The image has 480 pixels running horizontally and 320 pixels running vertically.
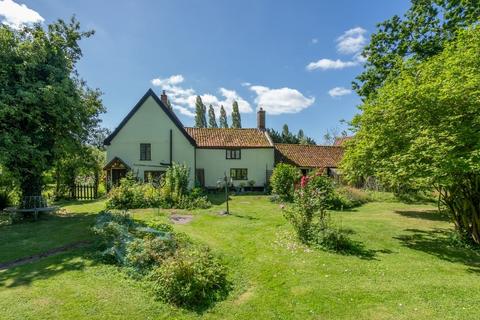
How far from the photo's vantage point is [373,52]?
19.3 metres

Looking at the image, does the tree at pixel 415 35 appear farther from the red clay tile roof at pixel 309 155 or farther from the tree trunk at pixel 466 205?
the red clay tile roof at pixel 309 155

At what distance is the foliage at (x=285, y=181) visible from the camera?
19578 millimetres

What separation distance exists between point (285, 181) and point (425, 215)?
848 centimetres

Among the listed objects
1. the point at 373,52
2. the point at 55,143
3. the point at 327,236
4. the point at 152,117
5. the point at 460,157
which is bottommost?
the point at 327,236

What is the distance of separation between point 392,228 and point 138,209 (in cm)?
1325

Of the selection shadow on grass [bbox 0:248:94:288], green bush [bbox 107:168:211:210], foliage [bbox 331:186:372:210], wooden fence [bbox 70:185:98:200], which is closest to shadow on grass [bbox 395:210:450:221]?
foliage [bbox 331:186:372:210]

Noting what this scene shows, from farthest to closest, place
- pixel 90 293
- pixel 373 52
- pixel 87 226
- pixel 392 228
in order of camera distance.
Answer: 1. pixel 373 52
2. pixel 392 228
3. pixel 87 226
4. pixel 90 293

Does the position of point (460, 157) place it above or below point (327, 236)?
above

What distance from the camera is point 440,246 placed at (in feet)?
32.9

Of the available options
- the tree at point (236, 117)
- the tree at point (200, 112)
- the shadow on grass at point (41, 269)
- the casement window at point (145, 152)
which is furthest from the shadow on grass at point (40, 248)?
the tree at point (236, 117)

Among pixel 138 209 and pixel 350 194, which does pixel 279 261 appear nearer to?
pixel 138 209

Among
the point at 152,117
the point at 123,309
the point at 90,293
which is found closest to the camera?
the point at 123,309

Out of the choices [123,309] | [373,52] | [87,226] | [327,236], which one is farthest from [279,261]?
[373,52]

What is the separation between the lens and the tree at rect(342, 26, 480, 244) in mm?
8016
